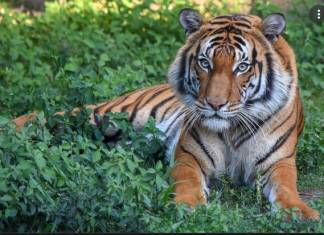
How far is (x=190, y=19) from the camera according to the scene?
5.98 metres

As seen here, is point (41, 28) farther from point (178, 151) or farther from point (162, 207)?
point (162, 207)

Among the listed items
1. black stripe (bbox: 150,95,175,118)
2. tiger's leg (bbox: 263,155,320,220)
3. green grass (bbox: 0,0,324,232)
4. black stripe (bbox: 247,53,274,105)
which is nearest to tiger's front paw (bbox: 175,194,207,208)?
green grass (bbox: 0,0,324,232)

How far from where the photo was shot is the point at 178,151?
605 centimetres

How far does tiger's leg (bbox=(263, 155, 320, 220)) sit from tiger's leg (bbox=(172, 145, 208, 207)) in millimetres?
353

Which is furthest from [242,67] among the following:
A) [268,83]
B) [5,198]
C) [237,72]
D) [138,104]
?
[5,198]

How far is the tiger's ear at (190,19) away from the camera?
19.5 feet

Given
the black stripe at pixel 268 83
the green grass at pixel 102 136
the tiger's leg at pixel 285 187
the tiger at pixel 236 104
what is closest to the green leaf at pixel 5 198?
the green grass at pixel 102 136

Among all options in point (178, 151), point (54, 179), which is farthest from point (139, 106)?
point (54, 179)

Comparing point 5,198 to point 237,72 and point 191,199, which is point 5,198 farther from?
point 237,72

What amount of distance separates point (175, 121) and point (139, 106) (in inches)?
18.5

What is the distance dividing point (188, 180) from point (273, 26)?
96 cm

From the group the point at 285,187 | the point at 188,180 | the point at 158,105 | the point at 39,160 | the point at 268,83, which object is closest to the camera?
the point at 39,160

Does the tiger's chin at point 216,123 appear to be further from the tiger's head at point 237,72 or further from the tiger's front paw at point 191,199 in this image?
the tiger's front paw at point 191,199

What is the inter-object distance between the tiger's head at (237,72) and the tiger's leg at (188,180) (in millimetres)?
261
